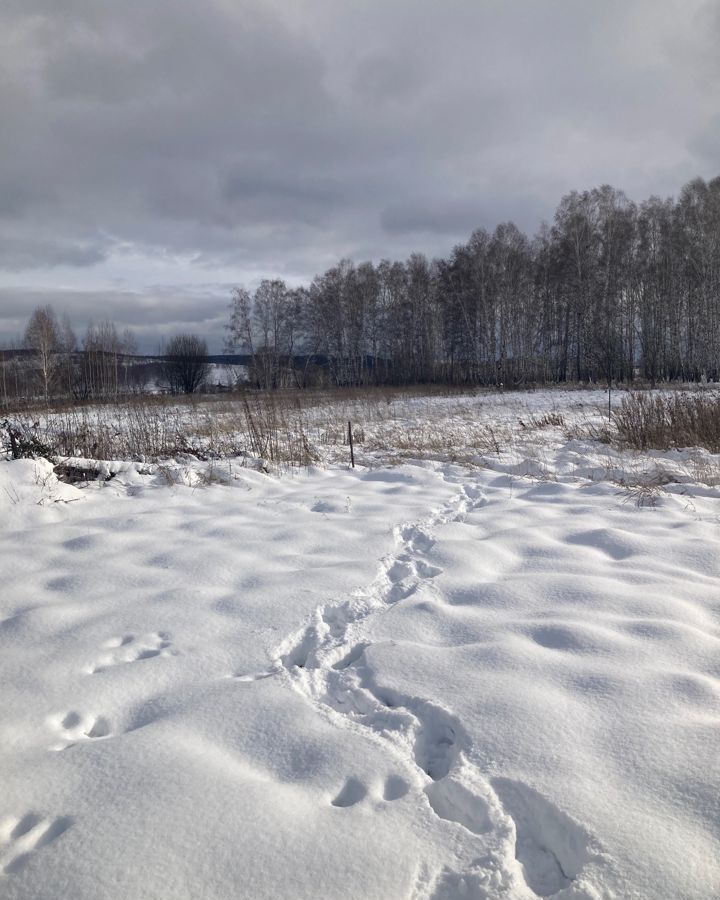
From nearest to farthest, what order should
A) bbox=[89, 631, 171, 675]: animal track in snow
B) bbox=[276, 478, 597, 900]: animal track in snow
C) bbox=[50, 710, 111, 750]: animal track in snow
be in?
1. bbox=[276, 478, 597, 900]: animal track in snow
2. bbox=[50, 710, 111, 750]: animal track in snow
3. bbox=[89, 631, 171, 675]: animal track in snow

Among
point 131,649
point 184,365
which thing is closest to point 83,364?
point 184,365

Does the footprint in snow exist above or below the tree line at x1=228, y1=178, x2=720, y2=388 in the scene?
below

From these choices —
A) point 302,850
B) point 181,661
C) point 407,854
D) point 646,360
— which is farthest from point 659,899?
point 646,360

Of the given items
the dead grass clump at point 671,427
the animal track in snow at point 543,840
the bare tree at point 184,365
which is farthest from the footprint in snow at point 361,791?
the bare tree at point 184,365

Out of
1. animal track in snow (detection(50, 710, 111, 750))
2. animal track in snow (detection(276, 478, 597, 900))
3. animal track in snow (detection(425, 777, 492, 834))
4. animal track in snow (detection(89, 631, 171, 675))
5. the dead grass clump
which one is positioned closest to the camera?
animal track in snow (detection(276, 478, 597, 900))

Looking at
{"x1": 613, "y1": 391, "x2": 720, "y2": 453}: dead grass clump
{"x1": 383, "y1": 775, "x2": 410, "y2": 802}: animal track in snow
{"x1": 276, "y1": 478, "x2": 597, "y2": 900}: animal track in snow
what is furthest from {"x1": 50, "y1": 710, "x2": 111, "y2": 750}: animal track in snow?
{"x1": 613, "y1": 391, "x2": 720, "y2": 453}: dead grass clump

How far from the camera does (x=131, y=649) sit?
2242 mm

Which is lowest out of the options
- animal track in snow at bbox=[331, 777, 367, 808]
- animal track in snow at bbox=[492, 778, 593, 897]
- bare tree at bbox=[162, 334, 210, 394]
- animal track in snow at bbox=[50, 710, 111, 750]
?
animal track in snow at bbox=[492, 778, 593, 897]

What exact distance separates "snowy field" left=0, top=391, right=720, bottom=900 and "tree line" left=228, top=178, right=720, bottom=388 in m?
17.1

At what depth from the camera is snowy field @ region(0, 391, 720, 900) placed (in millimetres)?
1212

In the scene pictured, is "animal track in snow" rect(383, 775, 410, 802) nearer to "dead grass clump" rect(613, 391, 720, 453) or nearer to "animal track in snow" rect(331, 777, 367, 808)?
"animal track in snow" rect(331, 777, 367, 808)

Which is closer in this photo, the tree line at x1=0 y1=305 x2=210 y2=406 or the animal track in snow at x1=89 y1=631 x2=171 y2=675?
the animal track in snow at x1=89 y1=631 x2=171 y2=675

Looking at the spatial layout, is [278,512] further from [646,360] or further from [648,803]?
[646,360]

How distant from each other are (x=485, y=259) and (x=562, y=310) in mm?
5150
